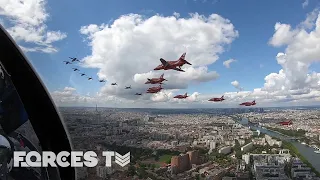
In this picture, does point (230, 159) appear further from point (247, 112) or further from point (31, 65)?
point (31, 65)

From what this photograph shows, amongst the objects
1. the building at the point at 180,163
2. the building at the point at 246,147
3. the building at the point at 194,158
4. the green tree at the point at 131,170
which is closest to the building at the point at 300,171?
the building at the point at 246,147

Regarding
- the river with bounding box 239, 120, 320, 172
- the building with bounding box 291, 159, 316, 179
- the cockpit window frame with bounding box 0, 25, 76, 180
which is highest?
the cockpit window frame with bounding box 0, 25, 76, 180

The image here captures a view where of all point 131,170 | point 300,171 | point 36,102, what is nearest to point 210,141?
point 300,171

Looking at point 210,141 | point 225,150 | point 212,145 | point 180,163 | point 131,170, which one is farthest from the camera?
point 210,141

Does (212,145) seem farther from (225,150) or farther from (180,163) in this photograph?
(180,163)

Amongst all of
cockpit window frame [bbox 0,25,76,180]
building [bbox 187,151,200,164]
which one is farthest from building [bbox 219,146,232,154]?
cockpit window frame [bbox 0,25,76,180]

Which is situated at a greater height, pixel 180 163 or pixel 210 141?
pixel 210 141

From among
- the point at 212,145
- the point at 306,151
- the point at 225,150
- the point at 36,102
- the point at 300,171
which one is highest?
the point at 36,102

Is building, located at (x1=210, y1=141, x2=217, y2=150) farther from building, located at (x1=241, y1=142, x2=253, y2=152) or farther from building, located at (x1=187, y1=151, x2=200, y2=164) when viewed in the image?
building, located at (x1=187, y1=151, x2=200, y2=164)

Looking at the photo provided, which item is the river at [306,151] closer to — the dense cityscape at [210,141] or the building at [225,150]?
the dense cityscape at [210,141]
